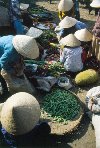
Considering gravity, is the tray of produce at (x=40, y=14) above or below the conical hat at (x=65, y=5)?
below

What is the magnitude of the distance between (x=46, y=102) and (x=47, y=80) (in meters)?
0.68

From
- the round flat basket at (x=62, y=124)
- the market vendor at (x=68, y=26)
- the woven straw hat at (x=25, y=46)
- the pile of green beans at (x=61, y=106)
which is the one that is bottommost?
the round flat basket at (x=62, y=124)

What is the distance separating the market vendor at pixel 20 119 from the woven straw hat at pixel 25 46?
1.26m

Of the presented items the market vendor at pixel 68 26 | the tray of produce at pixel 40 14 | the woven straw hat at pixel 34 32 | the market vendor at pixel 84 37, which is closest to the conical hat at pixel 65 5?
the market vendor at pixel 68 26

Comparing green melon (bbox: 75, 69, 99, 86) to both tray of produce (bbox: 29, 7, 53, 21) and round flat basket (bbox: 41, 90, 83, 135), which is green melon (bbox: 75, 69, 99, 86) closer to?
round flat basket (bbox: 41, 90, 83, 135)

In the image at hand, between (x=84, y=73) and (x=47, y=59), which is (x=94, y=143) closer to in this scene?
(x=84, y=73)

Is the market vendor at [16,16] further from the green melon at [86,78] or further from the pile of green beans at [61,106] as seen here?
the pile of green beans at [61,106]

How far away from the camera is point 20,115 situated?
20.2 ft

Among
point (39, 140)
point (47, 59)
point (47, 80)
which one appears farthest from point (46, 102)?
point (47, 59)

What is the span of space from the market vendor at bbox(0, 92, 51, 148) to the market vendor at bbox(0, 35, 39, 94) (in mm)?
1346

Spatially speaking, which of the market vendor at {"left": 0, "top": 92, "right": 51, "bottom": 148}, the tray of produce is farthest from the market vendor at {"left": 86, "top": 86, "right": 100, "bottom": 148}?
the tray of produce

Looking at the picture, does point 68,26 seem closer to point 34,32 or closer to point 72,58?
point 34,32

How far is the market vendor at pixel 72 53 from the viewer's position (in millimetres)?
8633

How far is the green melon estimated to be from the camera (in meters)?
8.43
